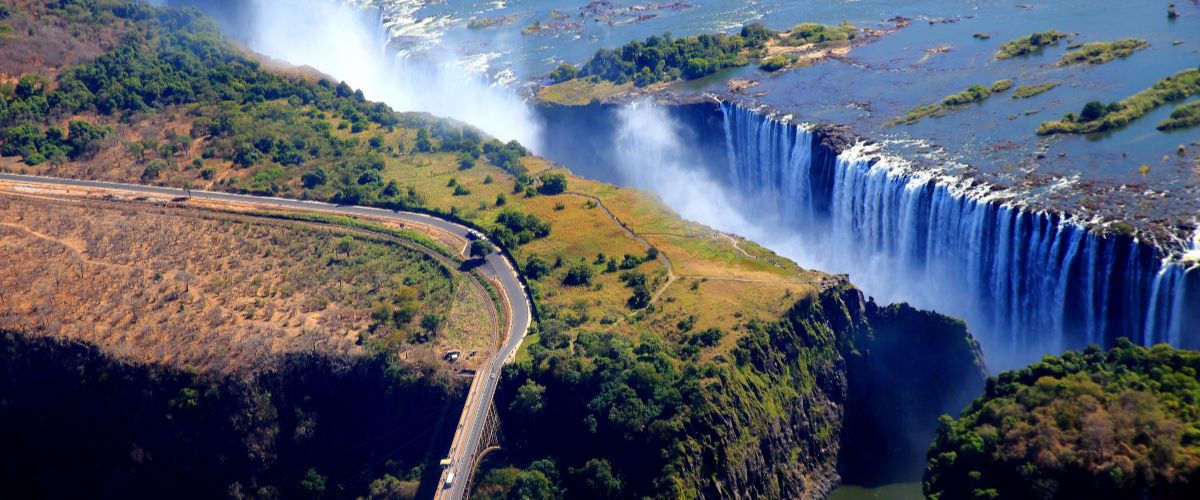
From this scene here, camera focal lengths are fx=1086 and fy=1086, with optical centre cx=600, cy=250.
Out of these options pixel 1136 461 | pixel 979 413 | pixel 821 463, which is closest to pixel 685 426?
pixel 821 463

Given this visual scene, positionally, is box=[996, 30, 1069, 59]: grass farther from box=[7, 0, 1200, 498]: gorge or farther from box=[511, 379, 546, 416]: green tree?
box=[511, 379, 546, 416]: green tree

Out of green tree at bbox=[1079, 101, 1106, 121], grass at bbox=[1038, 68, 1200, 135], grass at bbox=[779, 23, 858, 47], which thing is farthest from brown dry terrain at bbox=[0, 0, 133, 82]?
green tree at bbox=[1079, 101, 1106, 121]

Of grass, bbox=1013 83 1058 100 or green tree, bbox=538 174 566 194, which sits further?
green tree, bbox=538 174 566 194

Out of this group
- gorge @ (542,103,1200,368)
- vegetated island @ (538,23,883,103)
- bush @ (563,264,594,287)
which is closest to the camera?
gorge @ (542,103,1200,368)

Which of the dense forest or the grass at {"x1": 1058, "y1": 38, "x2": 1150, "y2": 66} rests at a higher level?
the grass at {"x1": 1058, "y1": 38, "x2": 1150, "y2": 66}

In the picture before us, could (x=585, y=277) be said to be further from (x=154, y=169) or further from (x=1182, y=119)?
(x=154, y=169)

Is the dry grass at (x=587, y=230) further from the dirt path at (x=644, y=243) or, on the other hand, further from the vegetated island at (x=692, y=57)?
the vegetated island at (x=692, y=57)
